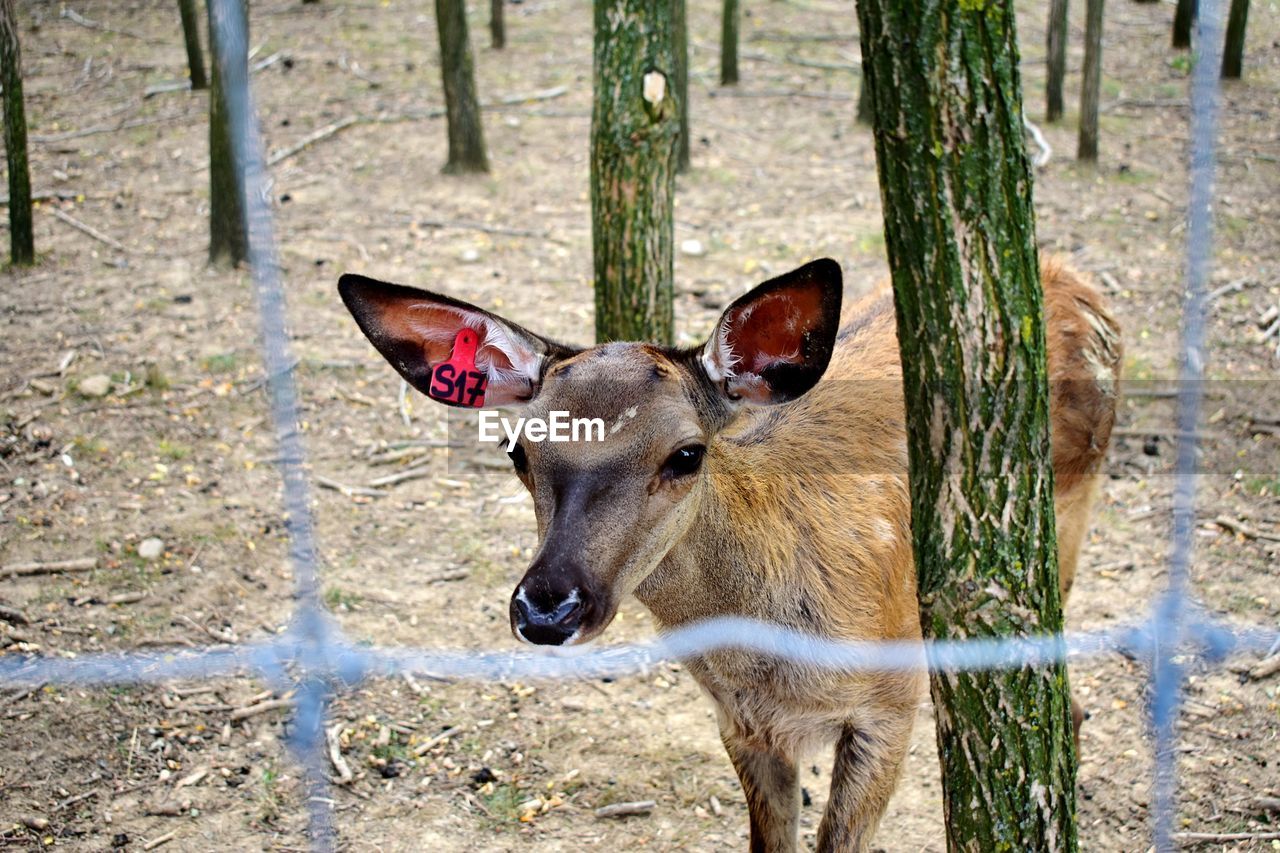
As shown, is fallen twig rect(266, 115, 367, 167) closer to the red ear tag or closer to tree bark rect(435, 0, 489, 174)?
tree bark rect(435, 0, 489, 174)

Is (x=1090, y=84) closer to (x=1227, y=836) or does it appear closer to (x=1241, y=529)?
(x=1241, y=529)

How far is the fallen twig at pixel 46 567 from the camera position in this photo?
499 cm

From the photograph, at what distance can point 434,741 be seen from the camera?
4484mm

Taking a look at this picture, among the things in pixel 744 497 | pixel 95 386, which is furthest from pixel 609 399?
pixel 95 386

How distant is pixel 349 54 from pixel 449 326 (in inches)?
393

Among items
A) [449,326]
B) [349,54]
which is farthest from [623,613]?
[349,54]

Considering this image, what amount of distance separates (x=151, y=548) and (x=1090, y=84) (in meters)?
7.30

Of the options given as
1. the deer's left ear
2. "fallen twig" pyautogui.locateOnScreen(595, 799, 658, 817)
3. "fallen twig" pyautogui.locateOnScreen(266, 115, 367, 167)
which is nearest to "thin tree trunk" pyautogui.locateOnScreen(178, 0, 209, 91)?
"fallen twig" pyautogui.locateOnScreen(266, 115, 367, 167)

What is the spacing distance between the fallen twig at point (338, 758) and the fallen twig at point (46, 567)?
1.41 meters

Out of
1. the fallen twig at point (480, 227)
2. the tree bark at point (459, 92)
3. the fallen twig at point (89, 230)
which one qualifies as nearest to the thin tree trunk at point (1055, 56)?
the fallen twig at point (480, 227)

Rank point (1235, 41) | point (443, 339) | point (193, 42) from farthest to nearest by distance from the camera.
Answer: point (1235, 41) < point (193, 42) < point (443, 339)

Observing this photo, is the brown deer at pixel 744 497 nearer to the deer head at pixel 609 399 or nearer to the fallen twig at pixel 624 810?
the deer head at pixel 609 399

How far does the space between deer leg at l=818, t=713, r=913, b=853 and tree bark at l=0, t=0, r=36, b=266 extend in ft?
19.5

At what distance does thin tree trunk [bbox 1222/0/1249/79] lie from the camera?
10.2 metres
